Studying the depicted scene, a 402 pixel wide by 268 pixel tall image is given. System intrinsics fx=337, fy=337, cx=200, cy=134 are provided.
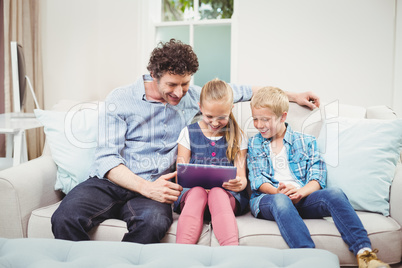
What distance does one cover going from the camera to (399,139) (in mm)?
1470

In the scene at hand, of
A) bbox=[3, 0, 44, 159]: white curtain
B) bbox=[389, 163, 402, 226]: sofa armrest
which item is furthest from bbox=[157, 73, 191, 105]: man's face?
bbox=[3, 0, 44, 159]: white curtain

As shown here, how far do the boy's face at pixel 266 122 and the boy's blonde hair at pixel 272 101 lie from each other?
0.06ft

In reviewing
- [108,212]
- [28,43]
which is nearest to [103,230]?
[108,212]

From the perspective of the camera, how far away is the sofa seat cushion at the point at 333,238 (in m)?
1.20

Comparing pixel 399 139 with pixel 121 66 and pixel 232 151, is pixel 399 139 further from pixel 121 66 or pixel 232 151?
pixel 121 66

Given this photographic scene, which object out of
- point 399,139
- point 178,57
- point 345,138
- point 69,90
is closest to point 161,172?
point 178,57

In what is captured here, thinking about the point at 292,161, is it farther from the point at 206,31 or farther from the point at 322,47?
the point at 206,31

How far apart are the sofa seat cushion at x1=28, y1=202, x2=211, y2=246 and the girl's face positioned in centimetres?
44

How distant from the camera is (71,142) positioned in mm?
1594

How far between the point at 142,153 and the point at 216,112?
40cm

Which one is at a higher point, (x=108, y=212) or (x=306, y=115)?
(x=306, y=115)

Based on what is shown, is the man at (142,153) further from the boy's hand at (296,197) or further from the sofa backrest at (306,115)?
the boy's hand at (296,197)

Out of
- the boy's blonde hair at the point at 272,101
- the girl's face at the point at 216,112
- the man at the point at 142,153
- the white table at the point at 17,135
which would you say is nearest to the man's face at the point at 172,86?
the man at the point at 142,153

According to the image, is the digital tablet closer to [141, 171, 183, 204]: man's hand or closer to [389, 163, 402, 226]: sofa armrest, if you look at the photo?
[141, 171, 183, 204]: man's hand
